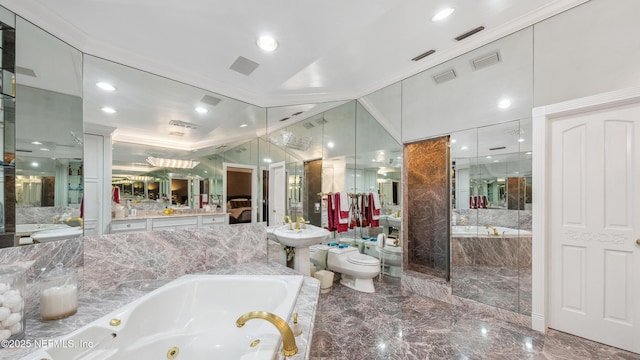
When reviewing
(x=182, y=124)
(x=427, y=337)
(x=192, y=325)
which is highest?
(x=182, y=124)

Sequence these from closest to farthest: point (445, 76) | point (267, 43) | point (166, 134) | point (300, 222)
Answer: point (267, 43)
point (166, 134)
point (445, 76)
point (300, 222)

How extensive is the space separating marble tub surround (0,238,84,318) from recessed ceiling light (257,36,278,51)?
7.25 ft

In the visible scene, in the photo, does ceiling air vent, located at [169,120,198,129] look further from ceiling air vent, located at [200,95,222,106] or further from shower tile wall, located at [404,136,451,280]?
shower tile wall, located at [404,136,451,280]

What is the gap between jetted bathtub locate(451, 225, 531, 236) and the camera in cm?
235

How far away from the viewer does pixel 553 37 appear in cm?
210

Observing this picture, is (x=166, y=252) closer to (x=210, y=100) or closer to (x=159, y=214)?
(x=159, y=214)

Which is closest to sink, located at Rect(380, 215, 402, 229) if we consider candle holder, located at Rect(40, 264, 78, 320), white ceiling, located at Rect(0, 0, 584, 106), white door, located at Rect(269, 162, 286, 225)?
white door, located at Rect(269, 162, 286, 225)

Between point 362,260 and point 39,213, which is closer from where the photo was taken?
point 39,213

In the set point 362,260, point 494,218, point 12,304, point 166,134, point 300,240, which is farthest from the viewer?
point 362,260

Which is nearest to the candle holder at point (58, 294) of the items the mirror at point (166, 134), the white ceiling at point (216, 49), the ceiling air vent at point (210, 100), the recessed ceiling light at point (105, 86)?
the mirror at point (166, 134)

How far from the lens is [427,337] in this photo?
2123 mm

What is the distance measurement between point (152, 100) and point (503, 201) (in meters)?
3.62

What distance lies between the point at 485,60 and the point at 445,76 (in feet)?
1.27

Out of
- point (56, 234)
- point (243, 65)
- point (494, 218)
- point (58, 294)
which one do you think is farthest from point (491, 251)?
point (56, 234)
